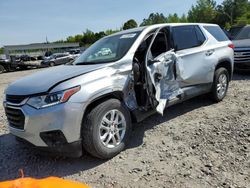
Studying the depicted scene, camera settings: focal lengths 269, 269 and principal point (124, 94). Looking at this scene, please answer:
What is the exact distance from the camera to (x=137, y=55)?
4.45 meters

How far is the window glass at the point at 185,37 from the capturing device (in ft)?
16.1

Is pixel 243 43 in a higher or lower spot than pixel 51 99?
higher

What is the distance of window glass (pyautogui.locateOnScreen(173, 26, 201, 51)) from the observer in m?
4.92

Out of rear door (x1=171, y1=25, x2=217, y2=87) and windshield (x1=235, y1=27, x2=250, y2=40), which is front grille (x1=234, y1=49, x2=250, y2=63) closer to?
windshield (x1=235, y1=27, x2=250, y2=40)

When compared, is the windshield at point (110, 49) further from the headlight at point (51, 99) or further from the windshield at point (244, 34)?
the windshield at point (244, 34)

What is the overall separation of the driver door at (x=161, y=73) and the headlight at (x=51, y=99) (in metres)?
1.38

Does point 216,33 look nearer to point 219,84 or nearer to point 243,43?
point 219,84

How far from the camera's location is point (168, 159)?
3605 mm

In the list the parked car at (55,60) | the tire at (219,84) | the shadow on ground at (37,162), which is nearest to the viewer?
the shadow on ground at (37,162)

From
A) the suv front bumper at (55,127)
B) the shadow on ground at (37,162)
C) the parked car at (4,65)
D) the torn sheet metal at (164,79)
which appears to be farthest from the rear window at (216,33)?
the parked car at (4,65)

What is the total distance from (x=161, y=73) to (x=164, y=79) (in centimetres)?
16

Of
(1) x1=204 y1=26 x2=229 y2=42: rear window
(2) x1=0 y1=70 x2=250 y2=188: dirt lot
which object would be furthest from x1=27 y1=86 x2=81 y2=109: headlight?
(1) x1=204 y1=26 x2=229 y2=42: rear window

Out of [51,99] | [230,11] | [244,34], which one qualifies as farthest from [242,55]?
[230,11]

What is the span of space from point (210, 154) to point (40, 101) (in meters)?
2.32
